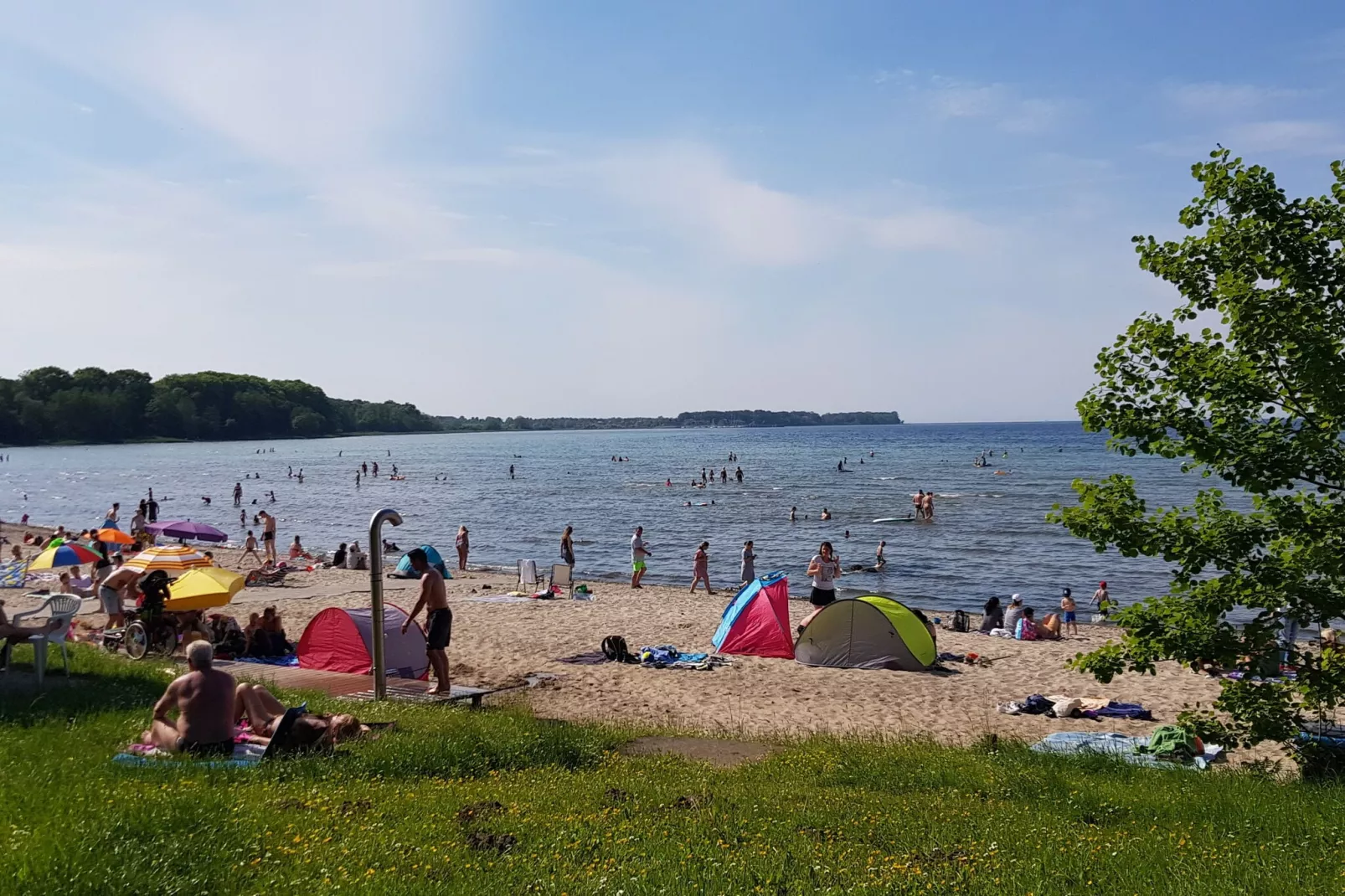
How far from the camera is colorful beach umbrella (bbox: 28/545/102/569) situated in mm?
22281

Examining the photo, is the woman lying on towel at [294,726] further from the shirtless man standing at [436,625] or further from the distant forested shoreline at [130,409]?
the distant forested shoreline at [130,409]

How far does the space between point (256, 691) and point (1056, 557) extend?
1228 inches

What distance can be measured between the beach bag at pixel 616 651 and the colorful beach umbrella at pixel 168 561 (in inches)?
286

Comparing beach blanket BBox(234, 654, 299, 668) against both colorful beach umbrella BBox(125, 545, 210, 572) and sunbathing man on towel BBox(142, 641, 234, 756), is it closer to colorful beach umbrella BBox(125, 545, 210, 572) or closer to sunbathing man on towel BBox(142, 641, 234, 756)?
colorful beach umbrella BBox(125, 545, 210, 572)

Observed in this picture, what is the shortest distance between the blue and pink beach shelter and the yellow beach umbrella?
27.9 feet

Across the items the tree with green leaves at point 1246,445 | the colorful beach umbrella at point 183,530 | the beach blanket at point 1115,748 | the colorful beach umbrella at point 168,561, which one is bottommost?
the beach blanket at point 1115,748

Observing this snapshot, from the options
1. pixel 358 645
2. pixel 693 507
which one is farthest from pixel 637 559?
pixel 693 507

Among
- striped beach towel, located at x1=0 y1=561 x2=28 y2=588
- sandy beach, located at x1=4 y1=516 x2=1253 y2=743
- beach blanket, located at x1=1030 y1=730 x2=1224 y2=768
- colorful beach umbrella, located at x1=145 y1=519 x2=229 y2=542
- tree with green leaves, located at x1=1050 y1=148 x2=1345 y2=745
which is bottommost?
sandy beach, located at x1=4 y1=516 x2=1253 y2=743

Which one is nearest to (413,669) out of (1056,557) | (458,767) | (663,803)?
(458,767)

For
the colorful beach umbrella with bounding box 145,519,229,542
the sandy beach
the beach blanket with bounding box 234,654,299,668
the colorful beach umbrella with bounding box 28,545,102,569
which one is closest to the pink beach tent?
the beach blanket with bounding box 234,654,299,668

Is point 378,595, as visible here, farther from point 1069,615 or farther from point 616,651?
point 1069,615

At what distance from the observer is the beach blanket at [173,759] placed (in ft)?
24.0

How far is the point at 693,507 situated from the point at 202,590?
4104 centimetres

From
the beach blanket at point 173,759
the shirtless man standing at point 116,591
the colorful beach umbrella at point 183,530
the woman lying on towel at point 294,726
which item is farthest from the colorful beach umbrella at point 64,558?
the beach blanket at point 173,759
